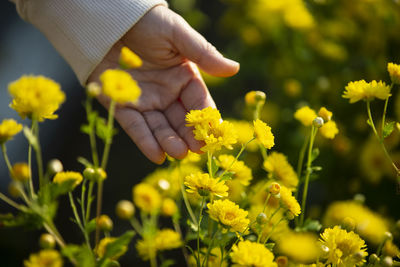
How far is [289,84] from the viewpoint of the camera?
177 cm

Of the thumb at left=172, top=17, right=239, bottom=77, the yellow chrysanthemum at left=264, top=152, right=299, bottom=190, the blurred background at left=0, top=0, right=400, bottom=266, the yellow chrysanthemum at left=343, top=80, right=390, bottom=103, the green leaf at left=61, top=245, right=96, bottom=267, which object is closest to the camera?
the green leaf at left=61, top=245, right=96, bottom=267

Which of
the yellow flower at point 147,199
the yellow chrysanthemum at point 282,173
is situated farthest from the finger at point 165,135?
the yellow chrysanthemum at point 282,173

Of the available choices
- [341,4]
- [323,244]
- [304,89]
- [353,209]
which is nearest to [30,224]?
[323,244]

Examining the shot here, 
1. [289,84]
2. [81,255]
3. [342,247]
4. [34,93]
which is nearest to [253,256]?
[342,247]

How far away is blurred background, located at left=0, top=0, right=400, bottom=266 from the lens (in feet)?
5.45

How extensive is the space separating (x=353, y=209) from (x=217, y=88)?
1.30 metres

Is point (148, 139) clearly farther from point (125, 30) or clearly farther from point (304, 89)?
point (304, 89)

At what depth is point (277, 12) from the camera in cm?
198

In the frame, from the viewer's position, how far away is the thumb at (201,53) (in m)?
1.14

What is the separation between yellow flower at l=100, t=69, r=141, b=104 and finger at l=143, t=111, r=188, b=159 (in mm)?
227

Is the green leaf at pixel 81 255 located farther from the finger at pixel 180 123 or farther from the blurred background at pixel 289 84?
the blurred background at pixel 289 84

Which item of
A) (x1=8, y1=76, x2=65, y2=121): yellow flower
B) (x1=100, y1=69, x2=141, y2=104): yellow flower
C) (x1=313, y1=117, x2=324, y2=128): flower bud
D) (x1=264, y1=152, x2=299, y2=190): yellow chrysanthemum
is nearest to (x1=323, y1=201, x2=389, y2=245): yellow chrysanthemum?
(x1=264, y1=152, x2=299, y2=190): yellow chrysanthemum

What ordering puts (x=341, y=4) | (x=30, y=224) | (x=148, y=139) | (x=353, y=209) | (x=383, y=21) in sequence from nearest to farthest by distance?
(x=30, y=224), (x=148, y=139), (x=353, y=209), (x=383, y=21), (x=341, y=4)

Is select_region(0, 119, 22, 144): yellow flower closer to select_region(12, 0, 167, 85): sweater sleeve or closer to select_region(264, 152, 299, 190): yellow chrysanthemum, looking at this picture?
select_region(12, 0, 167, 85): sweater sleeve
